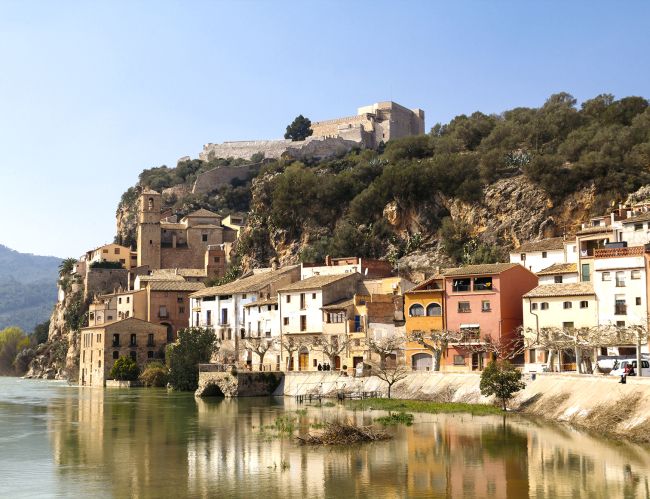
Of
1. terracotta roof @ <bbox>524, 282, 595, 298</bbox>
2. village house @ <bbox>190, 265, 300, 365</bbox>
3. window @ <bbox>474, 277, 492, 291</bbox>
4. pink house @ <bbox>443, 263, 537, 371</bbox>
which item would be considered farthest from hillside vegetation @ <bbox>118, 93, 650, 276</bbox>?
terracotta roof @ <bbox>524, 282, 595, 298</bbox>

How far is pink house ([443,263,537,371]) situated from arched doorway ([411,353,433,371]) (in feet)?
5.31

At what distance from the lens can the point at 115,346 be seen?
103 metres

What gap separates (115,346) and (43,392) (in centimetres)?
1054

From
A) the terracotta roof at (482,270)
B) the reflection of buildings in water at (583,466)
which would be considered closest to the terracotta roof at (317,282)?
the terracotta roof at (482,270)

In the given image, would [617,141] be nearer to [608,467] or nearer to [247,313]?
A: [247,313]

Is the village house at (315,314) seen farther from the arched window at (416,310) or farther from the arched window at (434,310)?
the arched window at (434,310)

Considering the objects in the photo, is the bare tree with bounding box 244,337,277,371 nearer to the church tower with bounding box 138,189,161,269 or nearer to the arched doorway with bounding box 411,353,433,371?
the arched doorway with bounding box 411,353,433,371

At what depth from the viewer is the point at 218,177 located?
163625 millimetres

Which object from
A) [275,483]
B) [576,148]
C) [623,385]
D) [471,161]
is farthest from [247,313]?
[275,483]

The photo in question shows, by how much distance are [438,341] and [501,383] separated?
15095mm

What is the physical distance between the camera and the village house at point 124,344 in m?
103

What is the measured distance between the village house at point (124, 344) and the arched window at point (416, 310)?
139 ft

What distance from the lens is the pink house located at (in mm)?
66812

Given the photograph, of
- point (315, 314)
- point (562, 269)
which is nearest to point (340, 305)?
point (315, 314)
